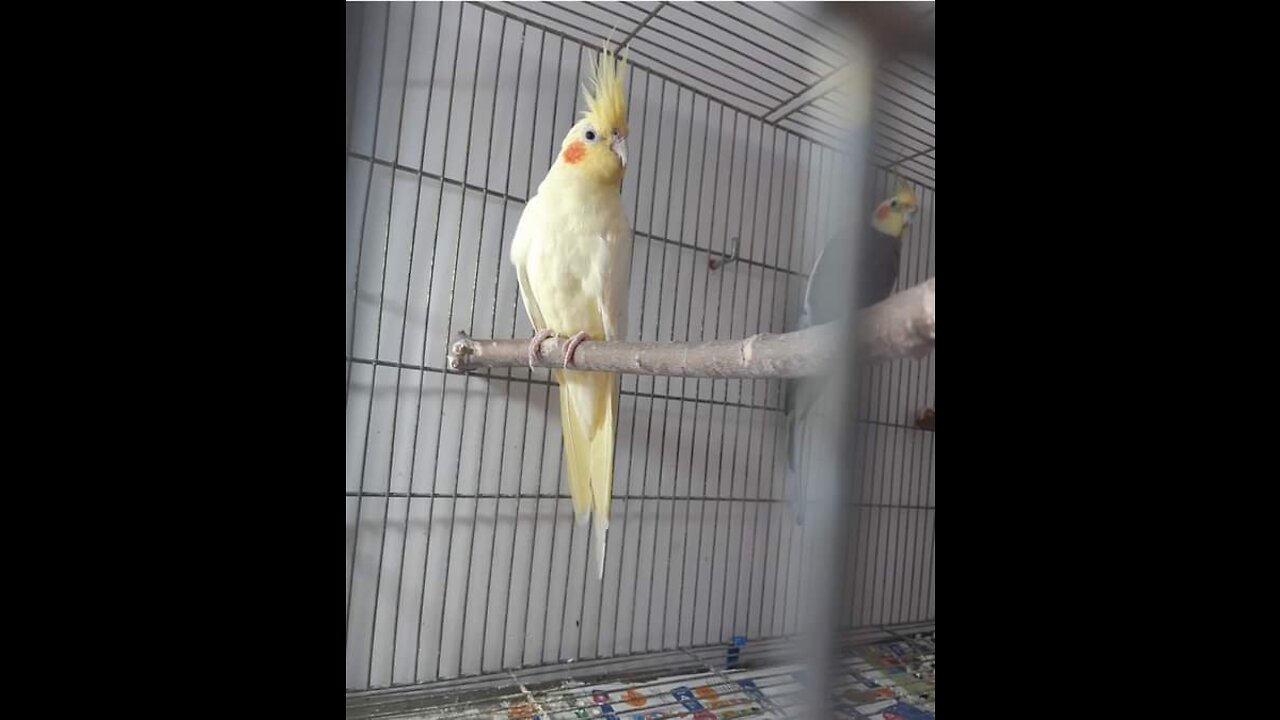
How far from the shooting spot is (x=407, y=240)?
872 mm

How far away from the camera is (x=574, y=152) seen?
950 mm

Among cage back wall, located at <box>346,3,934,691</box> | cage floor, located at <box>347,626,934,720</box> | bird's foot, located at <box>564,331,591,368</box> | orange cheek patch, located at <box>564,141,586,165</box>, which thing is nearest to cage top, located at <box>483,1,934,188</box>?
cage back wall, located at <box>346,3,934,691</box>

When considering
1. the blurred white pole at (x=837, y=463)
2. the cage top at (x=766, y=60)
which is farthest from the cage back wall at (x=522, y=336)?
the blurred white pole at (x=837, y=463)

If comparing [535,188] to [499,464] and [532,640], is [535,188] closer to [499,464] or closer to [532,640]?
[499,464]

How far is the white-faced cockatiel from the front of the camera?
59 centimetres

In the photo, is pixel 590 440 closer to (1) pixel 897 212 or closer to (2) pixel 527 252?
(2) pixel 527 252

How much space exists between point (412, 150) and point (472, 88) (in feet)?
0.39

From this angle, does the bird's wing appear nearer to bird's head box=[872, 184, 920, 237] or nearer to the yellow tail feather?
the yellow tail feather

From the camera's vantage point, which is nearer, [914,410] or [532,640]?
[914,410]

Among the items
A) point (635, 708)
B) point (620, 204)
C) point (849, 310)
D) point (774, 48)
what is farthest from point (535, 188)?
point (635, 708)

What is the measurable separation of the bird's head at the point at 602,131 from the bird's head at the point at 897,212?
1.37ft

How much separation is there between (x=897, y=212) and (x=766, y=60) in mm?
271

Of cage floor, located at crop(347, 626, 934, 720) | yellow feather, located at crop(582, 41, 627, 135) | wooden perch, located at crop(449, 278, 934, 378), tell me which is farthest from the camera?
yellow feather, located at crop(582, 41, 627, 135)

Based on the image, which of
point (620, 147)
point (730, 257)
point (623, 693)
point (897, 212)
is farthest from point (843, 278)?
point (623, 693)
